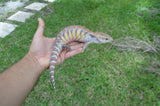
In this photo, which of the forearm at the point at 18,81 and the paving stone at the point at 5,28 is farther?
the paving stone at the point at 5,28

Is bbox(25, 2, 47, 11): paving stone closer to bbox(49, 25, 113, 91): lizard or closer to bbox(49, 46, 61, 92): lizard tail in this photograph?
bbox(49, 25, 113, 91): lizard

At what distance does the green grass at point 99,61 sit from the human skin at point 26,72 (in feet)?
1.93

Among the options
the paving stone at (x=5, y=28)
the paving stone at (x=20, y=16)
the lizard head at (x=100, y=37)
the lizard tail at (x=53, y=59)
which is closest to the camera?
the lizard tail at (x=53, y=59)

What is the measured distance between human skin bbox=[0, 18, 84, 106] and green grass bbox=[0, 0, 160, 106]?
588 millimetres

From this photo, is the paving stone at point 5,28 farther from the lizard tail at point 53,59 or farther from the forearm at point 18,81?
the lizard tail at point 53,59

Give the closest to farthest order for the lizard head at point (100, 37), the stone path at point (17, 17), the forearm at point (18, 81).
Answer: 1. the forearm at point (18, 81)
2. the lizard head at point (100, 37)
3. the stone path at point (17, 17)

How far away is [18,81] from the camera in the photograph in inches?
116

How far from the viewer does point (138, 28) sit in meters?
5.16

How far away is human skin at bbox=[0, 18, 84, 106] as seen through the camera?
2.67 meters

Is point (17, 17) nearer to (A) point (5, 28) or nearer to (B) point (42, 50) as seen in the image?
(A) point (5, 28)

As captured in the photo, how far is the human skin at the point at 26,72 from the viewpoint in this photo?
105 inches

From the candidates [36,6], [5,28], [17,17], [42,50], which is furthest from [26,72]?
[36,6]

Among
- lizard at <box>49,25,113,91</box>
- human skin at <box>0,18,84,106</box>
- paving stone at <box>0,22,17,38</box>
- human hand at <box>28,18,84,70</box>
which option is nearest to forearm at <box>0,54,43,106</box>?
human skin at <box>0,18,84,106</box>

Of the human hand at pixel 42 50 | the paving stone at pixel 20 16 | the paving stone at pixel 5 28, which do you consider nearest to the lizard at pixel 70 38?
the human hand at pixel 42 50
